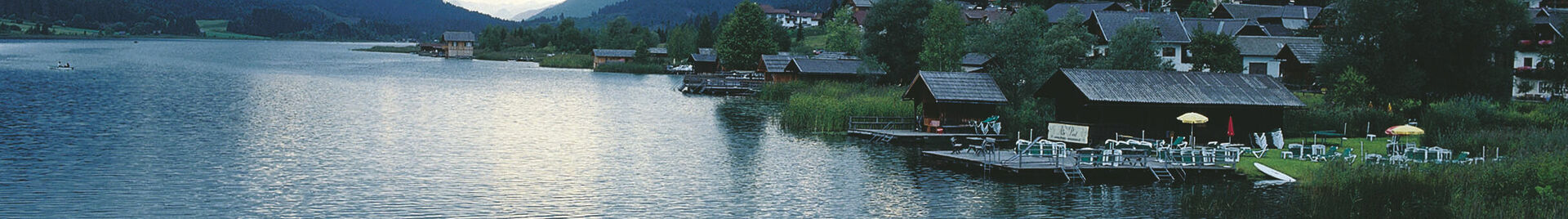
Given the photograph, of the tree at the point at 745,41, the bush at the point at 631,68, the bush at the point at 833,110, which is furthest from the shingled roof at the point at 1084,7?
the bush at the point at 833,110

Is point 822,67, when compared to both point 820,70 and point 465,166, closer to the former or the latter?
point 820,70

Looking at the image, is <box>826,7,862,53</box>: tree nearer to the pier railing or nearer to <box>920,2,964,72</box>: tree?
<box>920,2,964,72</box>: tree

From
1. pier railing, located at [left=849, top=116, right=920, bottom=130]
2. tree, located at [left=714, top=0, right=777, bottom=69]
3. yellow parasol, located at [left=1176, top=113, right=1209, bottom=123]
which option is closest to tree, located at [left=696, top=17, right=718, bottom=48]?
tree, located at [left=714, top=0, right=777, bottom=69]

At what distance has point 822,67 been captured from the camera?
95.9 meters

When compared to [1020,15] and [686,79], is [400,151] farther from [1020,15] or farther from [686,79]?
[686,79]

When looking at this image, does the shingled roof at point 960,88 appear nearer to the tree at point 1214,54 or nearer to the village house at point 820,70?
the tree at point 1214,54

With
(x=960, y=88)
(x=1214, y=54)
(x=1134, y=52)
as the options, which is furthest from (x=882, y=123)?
(x=1214, y=54)

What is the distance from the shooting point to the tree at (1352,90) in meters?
54.2

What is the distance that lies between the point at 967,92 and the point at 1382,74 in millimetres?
18848

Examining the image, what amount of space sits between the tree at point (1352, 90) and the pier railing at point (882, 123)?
59.2 feet

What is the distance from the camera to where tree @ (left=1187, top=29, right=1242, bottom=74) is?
262 ft

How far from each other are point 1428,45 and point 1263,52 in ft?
108

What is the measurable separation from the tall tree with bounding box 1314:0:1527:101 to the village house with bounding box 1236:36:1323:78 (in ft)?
94.7

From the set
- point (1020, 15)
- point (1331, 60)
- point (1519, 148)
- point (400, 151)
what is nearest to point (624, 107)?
point (1020, 15)
